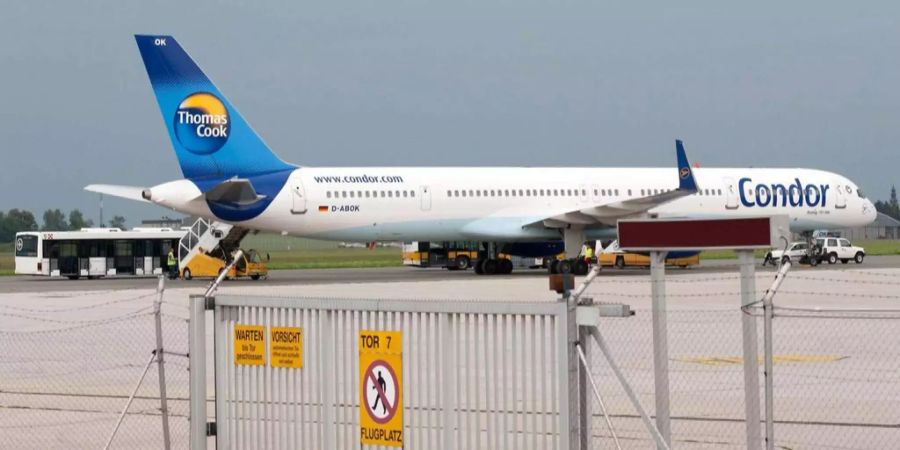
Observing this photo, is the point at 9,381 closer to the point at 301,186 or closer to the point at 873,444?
the point at 873,444

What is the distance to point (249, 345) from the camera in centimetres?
1073

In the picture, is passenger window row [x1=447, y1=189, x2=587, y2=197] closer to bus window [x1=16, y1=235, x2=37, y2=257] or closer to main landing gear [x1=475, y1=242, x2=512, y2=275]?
main landing gear [x1=475, y1=242, x2=512, y2=275]

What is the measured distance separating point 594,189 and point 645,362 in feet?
112

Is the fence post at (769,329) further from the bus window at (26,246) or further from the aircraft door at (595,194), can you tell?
the bus window at (26,246)

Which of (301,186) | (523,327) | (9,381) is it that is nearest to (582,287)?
(523,327)

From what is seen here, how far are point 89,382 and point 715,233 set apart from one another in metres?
10.7

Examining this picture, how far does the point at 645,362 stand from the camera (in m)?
17.8

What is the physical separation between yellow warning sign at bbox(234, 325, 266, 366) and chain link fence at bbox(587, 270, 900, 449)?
2.63 meters

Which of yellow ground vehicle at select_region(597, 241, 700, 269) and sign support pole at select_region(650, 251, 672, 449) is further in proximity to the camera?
yellow ground vehicle at select_region(597, 241, 700, 269)

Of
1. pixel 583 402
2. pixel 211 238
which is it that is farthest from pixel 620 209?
pixel 583 402

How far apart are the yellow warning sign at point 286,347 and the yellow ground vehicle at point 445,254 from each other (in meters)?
48.7

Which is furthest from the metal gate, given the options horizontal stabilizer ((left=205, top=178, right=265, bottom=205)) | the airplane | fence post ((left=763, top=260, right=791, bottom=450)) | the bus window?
the bus window

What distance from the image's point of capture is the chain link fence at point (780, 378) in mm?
12352

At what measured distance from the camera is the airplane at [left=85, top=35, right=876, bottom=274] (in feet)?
147
